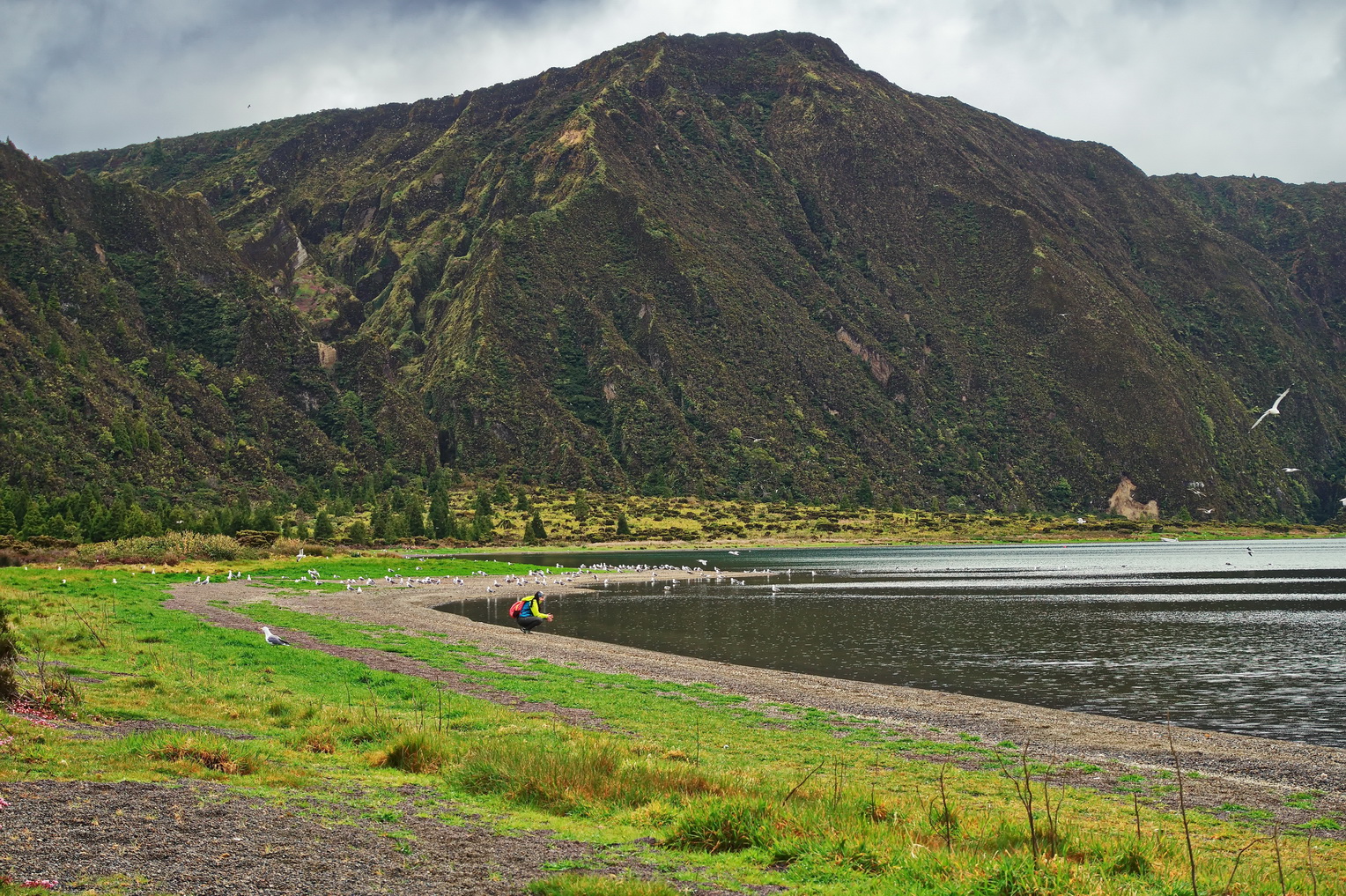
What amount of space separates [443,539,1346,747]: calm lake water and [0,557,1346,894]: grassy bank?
8.66 meters

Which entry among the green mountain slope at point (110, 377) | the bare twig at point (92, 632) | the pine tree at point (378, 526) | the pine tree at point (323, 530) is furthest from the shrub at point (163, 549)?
the pine tree at point (378, 526)

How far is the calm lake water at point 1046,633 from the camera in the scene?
2745 cm

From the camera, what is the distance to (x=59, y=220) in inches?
7387

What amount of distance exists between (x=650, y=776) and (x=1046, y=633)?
35.3 metres

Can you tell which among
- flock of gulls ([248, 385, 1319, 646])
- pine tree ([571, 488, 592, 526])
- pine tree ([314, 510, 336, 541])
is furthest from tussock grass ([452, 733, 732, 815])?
pine tree ([571, 488, 592, 526])

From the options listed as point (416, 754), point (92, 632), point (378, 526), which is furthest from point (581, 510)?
point (416, 754)

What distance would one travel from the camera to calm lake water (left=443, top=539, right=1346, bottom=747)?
27453 millimetres

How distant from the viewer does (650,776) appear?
530 inches

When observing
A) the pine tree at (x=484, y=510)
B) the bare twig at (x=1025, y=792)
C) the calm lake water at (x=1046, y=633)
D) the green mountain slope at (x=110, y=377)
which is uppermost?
the green mountain slope at (x=110, y=377)

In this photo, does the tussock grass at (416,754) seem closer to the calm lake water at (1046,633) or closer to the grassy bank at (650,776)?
the grassy bank at (650,776)

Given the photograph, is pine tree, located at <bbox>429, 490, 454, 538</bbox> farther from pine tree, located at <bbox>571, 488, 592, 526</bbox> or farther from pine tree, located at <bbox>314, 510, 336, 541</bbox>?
pine tree, located at <bbox>571, 488, 592, 526</bbox>

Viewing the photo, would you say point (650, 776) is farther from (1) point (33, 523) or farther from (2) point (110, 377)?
(2) point (110, 377)

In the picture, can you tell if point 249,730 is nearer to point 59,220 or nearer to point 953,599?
point 953,599

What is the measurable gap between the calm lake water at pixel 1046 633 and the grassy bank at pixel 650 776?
28.4 ft
